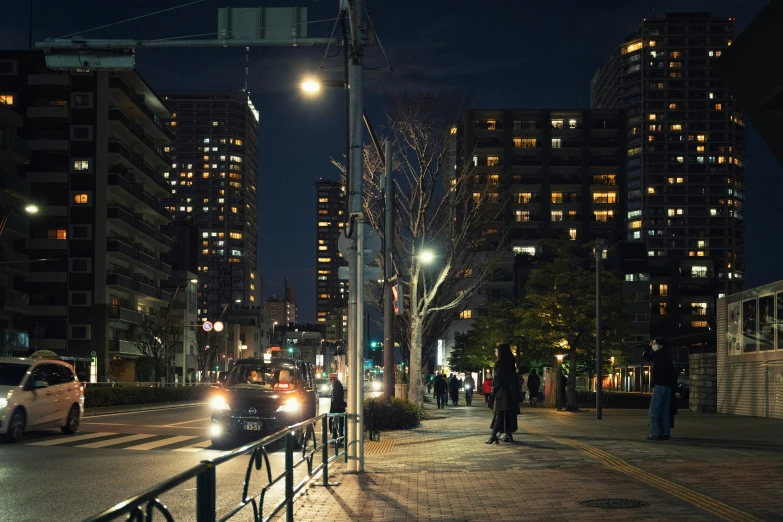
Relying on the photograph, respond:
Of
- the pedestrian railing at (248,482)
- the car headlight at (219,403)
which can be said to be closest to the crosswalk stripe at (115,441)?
the car headlight at (219,403)

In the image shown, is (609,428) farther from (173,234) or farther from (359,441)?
(173,234)

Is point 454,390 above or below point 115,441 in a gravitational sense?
below

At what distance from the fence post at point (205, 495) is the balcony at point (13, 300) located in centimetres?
5233

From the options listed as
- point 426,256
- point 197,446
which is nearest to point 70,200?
point 426,256

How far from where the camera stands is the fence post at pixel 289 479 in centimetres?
812

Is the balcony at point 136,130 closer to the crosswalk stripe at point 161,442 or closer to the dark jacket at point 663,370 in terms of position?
the crosswalk stripe at point 161,442

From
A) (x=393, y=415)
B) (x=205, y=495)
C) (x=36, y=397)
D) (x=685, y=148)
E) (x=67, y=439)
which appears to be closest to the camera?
(x=205, y=495)

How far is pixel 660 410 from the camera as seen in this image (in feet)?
55.8

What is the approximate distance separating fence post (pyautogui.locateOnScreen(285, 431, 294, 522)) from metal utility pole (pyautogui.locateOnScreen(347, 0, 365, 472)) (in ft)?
13.0

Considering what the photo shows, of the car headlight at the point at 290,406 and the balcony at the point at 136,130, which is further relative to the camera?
the balcony at the point at 136,130

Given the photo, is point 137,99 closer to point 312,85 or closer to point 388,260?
point 388,260

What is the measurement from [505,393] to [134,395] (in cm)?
2796

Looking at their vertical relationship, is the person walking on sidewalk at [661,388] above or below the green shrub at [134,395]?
above

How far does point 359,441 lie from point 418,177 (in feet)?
61.5
